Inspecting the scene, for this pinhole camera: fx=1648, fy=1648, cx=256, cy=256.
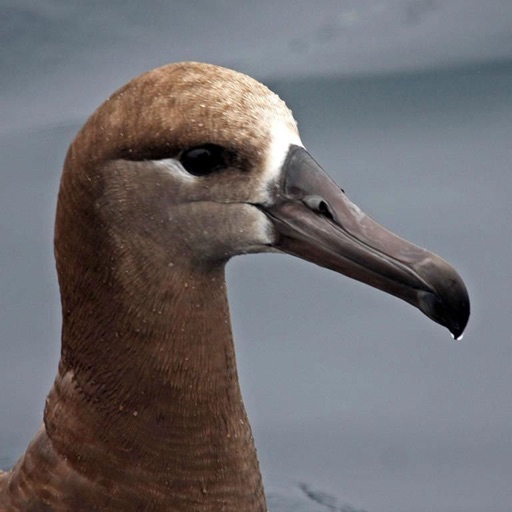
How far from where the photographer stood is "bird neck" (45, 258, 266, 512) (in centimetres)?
252

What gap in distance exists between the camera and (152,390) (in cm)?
258

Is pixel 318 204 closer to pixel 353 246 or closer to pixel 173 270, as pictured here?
pixel 353 246

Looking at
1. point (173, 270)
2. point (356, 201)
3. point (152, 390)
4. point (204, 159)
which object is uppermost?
point (356, 201)

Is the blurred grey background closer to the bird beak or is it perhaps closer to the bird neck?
the bird neck

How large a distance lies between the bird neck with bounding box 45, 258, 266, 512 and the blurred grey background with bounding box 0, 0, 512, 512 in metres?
1.11

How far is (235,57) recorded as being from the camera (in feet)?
14.6

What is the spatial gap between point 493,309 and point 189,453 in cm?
153

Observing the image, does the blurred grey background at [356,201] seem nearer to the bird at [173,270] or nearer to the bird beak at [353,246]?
the bird at [173,270]

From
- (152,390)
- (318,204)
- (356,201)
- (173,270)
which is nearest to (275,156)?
(318,204)

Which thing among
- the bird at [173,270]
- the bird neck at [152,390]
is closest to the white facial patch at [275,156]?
the bird at [173,270]

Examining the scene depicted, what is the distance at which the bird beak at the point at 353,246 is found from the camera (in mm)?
2350

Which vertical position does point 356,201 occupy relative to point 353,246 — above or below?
above

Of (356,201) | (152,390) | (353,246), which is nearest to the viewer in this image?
(353,246)

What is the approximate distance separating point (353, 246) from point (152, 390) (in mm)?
423
